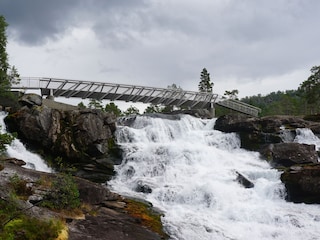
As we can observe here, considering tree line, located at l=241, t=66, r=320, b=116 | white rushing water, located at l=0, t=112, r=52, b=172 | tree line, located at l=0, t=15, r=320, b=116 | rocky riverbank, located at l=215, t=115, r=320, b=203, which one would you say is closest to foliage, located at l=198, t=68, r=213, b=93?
tree line, located at l=0, t=15, r=320, b=116

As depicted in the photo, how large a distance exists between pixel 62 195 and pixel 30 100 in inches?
719

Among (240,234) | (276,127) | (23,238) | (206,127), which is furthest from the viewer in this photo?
(206,127)

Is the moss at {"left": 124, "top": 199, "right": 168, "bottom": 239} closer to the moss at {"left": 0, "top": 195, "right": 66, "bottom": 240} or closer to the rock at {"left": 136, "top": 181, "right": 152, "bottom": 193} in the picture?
the rock at {"left": 136, "top": 181, "right": 152, "bottom": 193}

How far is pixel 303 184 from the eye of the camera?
23.4 metres

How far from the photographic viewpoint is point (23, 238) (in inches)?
471

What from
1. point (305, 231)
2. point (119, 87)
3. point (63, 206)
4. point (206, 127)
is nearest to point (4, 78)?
point (119, 87)

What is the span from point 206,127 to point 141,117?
813 centimetres

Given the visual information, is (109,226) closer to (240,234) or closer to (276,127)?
(240,234)

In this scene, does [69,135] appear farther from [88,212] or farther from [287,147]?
[287,147]

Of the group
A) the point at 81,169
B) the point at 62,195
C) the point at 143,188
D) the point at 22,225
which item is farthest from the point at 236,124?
the point at 22,225

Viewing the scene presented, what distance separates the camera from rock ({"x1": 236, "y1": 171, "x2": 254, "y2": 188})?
1001 inches

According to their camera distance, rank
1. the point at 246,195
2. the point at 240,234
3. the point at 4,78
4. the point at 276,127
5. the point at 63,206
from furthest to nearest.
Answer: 1. the point at 276,127
2. the point at 4,78
3. the point at 246,195
4. the point at 240,234
5. the point at 63,206

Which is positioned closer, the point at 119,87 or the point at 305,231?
the point at 305,231

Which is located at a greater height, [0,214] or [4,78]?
[4,78]
